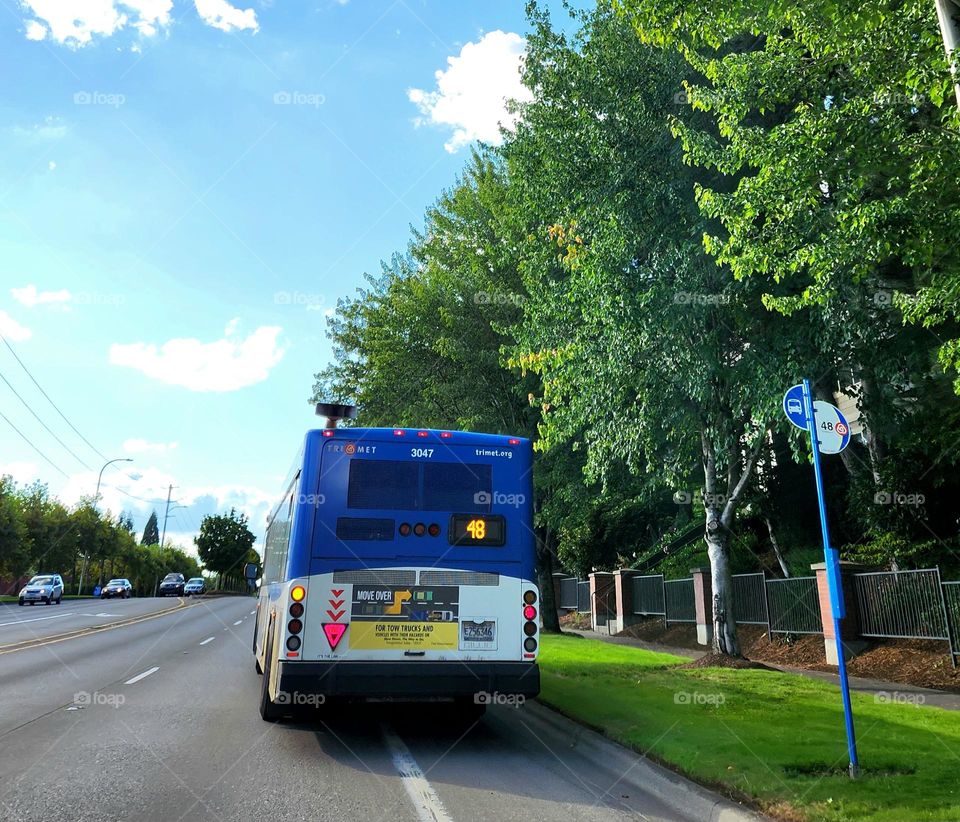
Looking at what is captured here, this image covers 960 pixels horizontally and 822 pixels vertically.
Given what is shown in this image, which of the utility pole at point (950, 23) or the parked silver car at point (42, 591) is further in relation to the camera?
the parked silver car at point (42, 591)

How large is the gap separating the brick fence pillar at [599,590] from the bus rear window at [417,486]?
2147 cm

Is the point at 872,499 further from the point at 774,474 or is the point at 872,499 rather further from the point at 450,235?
the point at 450,235

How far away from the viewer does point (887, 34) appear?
30.1 ft

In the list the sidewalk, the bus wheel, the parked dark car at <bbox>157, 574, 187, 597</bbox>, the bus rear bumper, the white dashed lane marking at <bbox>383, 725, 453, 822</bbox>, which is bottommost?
the white dashed lane marking at <bbox>383, 725, 453, 822</bbox>

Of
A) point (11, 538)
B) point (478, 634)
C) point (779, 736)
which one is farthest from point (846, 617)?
point (11, 538)

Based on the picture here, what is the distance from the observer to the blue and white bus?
759cm

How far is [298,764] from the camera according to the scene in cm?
679

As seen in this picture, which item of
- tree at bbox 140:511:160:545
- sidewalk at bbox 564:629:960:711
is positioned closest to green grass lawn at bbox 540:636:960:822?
sidewalk at bbox 564:629:960:711

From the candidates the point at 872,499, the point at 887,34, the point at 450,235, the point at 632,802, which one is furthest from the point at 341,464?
the point at 450,235

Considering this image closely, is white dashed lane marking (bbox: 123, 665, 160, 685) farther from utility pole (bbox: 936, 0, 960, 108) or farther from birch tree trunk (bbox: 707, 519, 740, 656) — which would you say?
utility pole (bbox: 936, 0, 960, 108)

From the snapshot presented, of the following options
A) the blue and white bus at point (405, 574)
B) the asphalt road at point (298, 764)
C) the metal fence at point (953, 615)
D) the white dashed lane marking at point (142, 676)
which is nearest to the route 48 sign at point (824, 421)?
the blue and white bus at point (405, 574)

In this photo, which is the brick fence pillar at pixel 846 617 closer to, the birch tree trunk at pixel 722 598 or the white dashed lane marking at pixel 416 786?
the birch tree trunk at pixel 722 598

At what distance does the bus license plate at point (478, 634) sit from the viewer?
789 cm

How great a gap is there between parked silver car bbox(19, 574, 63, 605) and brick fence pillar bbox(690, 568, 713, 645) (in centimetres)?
3857
